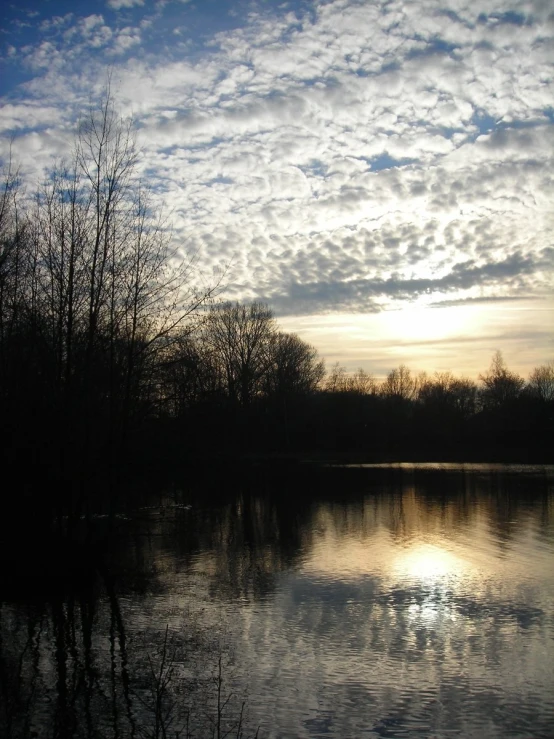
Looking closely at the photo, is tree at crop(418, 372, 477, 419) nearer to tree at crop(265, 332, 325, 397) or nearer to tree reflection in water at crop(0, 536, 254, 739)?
tree at crop(265, 332, 325, 397)

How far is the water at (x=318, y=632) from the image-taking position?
25.9 ft

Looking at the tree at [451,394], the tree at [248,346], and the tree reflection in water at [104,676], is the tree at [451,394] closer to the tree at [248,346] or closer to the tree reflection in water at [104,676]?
the tree at [248,346]

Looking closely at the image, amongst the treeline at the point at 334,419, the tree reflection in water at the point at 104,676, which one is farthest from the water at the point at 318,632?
the treeline at the point at 334,419

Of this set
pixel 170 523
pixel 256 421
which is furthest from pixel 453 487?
pixel 256 421

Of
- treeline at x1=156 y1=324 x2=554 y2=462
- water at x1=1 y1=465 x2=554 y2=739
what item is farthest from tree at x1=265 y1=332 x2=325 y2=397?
water at x1=1 y1=465 x2=554 y2=739

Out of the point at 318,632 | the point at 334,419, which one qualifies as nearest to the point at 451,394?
the point at 334,419

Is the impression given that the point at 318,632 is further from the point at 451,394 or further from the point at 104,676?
the point at 451,394

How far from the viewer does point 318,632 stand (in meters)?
10.9

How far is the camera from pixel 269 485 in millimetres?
38812

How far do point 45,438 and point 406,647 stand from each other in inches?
345

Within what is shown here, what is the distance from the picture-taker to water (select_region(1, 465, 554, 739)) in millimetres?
7906

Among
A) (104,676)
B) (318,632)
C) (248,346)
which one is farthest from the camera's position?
(248,346)

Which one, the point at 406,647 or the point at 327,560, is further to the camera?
the point at 327,560

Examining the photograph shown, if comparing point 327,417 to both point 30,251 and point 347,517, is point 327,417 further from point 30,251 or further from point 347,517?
point 30,251
